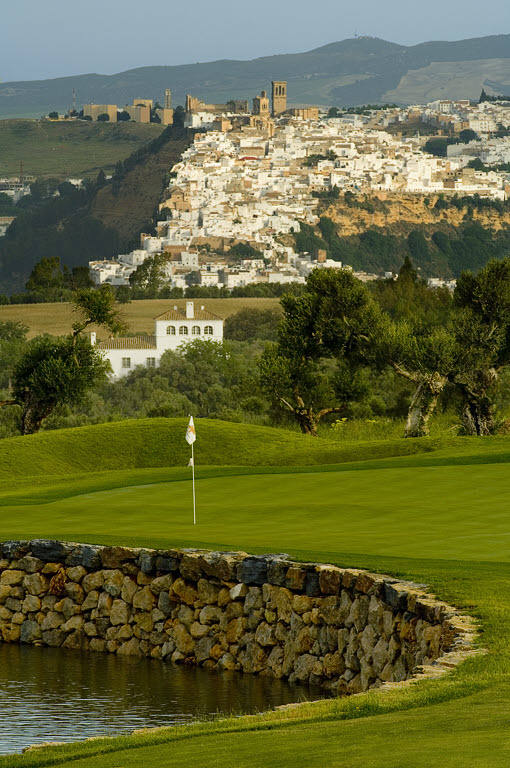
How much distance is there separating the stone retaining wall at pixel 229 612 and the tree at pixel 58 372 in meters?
24.9

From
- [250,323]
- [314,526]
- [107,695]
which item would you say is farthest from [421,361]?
[250,323]

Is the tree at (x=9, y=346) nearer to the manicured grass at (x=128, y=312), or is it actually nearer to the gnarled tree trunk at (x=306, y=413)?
the manicured grass at (x=128, y=312)

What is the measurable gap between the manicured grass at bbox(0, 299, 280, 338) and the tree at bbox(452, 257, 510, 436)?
71.9 meters

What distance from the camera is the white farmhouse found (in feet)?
333

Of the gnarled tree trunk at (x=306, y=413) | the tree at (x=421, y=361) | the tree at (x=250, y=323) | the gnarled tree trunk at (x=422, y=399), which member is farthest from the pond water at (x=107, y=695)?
the tree at (x=250, y=323)

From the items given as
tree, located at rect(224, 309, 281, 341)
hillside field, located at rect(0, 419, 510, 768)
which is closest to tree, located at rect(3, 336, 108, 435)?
hillside field, located at rect(0, 419, 510, 768)

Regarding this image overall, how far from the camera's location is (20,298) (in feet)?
429

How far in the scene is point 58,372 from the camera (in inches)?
1593

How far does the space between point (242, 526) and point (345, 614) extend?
3.69 m

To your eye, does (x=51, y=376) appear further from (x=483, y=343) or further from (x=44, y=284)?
(x=44, y=284)

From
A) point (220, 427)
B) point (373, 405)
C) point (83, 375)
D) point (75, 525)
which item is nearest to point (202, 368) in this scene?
point (373, 405)

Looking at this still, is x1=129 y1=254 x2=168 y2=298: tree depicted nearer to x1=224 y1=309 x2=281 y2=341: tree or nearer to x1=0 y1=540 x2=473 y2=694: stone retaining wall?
x1=224 y1=309 x2=281 y2=341: tree

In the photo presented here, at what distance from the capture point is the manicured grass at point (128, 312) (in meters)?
111

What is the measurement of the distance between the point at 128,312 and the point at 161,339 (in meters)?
18.4
